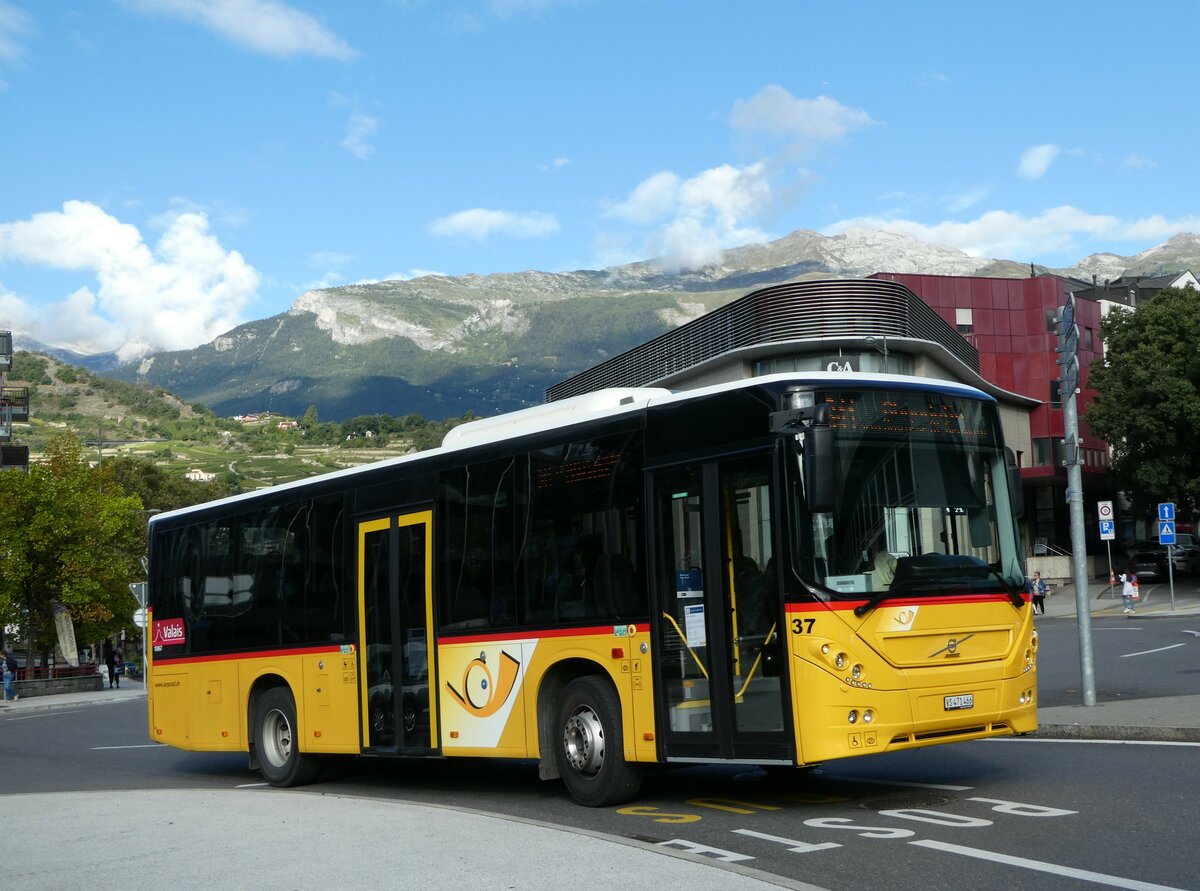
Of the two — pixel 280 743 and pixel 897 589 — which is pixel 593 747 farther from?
pixel 280 743

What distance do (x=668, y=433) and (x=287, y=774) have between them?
22.6 ft

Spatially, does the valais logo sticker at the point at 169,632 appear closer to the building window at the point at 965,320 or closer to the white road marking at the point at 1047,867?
the white road marking at the point at 1047,867

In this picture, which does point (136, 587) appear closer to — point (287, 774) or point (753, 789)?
point (287, 774)

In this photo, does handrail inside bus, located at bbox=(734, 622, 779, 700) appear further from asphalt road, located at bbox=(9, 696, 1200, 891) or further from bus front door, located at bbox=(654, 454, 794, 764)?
asphalt road, located at bbox=(9, 696, 1200, 891)

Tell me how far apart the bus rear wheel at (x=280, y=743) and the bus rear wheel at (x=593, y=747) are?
450 cm

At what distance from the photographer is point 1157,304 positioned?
6875cm

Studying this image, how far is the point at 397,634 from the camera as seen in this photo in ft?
44.2

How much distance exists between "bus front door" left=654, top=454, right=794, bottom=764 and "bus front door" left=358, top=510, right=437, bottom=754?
3295 mm

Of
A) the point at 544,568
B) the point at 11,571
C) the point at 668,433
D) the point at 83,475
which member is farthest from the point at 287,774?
the point at 83,475

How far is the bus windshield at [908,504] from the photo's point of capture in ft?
32.3

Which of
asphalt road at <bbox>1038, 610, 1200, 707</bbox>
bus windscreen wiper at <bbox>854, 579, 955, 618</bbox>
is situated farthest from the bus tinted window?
asphalt road at <bbox>1038, 610, 1200, 707</bbox>

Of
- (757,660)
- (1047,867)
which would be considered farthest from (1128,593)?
(1047,867)

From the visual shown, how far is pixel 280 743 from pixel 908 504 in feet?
27.2

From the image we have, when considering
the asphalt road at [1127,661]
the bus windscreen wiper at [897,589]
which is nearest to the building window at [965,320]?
the asphalt road at [1127,661]
